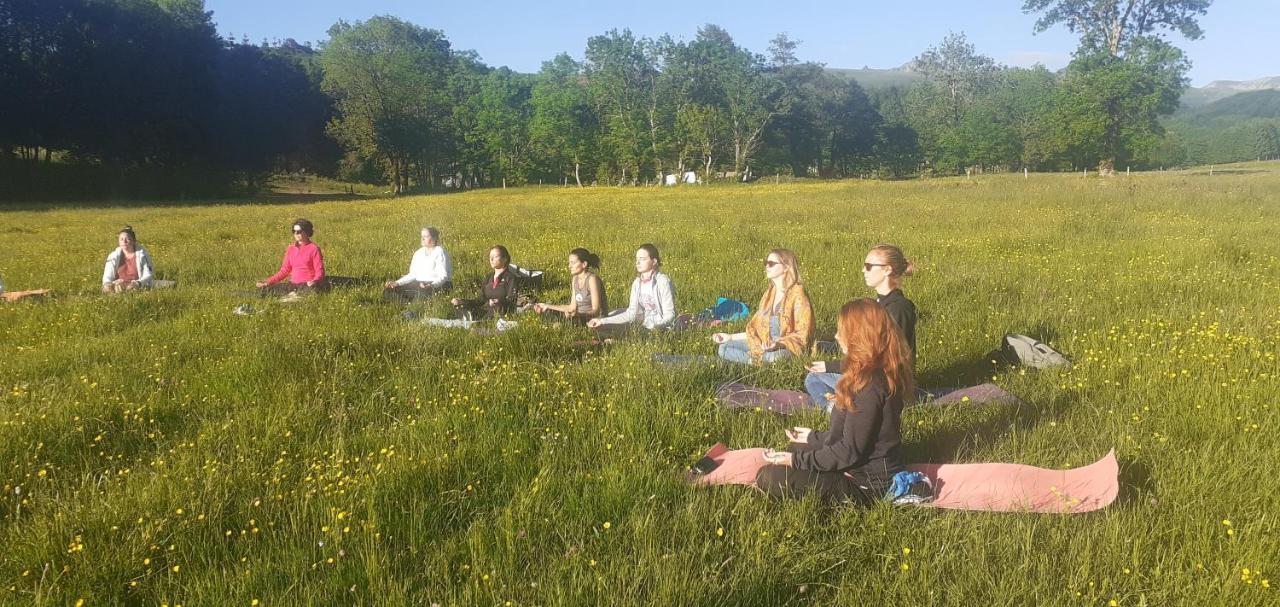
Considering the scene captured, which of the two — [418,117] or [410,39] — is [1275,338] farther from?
[410,39]

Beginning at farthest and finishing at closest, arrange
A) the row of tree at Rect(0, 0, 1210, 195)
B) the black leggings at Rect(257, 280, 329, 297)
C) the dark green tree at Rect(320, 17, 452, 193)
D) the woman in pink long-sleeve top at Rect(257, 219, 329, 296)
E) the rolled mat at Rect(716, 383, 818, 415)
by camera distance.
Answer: the dark green tree at Rect(320, 17, 452, 193), the row of tree at Rect(0, 0, 1210, 195), the woman in pink long-sleeve top at Rect(257, 219, 329, 296), the black leggings at Rect(257, 280, 329, 297), the rolled mat at Rect(716, 383, 818, 415)

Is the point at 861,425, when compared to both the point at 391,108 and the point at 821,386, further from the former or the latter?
the point at 391,108

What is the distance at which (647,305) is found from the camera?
A: 780cm

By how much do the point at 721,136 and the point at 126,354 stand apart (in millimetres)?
68388

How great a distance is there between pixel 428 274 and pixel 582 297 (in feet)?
10.1

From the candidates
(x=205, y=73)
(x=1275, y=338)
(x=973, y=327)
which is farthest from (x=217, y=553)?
(x=205, y=73)

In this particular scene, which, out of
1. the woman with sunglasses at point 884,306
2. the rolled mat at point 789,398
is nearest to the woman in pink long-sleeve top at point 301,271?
the rolled mat at point 789,398

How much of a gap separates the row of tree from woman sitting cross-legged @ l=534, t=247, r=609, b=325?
45205 mm

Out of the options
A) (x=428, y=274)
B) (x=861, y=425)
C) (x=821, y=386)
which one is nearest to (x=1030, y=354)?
(x=821, y=386)

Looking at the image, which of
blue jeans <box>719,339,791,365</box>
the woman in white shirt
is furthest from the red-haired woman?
the woman in white shirt

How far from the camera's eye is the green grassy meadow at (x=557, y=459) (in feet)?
9.83

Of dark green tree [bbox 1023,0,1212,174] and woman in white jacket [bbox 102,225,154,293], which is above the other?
dark green tree [bbox 1023,0,1212,174]

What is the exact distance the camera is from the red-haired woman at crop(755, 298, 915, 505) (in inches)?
143

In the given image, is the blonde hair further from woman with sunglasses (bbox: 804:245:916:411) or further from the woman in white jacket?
the woman in white jacket
